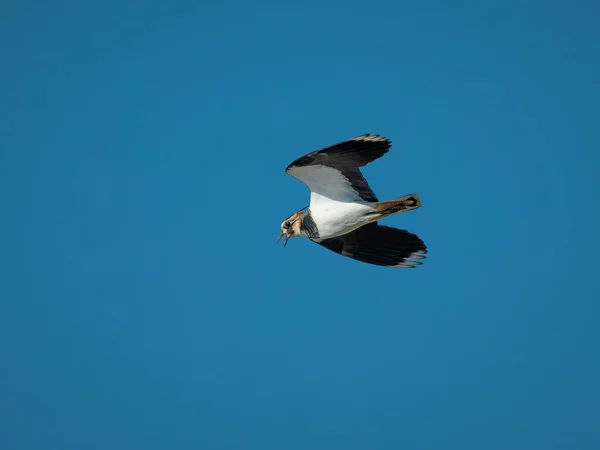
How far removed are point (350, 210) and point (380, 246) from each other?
161cm

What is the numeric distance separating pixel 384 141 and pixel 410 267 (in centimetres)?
311

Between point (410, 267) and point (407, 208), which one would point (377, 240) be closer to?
point (410, 267)

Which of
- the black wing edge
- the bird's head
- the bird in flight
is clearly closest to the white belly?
the bird in flight

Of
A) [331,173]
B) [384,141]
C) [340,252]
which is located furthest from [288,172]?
[340,252]

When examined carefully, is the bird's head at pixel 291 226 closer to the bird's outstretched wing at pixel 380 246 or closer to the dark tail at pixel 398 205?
the bird's outstretched wing at pixel 380 246

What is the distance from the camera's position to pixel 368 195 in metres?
12.5

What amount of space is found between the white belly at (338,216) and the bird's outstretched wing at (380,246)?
0.92 metres

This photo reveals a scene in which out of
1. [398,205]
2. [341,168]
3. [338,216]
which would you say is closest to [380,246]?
[338,216]

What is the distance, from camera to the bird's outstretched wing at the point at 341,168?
36.9ft

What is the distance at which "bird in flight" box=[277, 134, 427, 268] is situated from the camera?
11500 mm

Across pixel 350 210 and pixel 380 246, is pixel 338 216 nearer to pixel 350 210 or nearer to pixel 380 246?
pixel 350 210

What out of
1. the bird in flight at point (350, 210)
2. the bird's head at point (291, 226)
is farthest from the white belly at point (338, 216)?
the bird's head at point (291, 226)

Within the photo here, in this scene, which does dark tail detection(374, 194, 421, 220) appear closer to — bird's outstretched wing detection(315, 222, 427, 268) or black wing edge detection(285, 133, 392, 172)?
black wing edge detection(285, 133, 392, 172)

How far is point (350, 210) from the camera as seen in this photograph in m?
12.5
